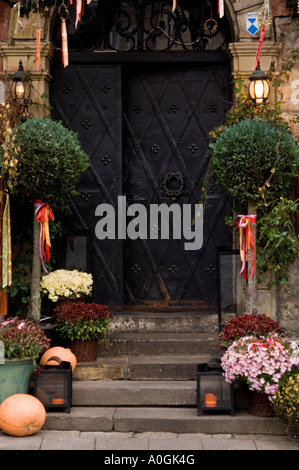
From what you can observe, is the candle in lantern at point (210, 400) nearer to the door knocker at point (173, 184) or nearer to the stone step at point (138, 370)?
the stone step at point (138, 370)

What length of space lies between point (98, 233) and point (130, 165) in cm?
89

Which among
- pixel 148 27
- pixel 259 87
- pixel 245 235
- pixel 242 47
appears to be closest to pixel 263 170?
pixel 245 235

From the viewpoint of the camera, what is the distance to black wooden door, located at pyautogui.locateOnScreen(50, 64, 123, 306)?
824 centimetres

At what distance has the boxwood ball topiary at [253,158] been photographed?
22.3 feet

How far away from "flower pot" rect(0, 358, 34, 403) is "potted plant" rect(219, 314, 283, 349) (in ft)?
5.85

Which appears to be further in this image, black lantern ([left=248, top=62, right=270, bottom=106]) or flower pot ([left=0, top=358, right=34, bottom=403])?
black lantern ([left=248, top=62, right=270, bottom=106])

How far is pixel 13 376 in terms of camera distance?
6328 millimetres

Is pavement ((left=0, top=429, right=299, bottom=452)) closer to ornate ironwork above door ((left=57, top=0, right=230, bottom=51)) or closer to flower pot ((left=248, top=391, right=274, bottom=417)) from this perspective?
flower pot ((left=248, top=391, right=274, bottom=417))

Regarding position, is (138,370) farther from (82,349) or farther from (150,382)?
(82,349)

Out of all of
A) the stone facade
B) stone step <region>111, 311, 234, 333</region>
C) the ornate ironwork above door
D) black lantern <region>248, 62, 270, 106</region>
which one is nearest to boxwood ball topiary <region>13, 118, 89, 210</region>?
the stone facade

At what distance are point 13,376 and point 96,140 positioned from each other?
308cm

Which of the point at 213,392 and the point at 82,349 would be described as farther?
the point at 82,349

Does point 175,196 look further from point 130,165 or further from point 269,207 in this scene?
point 269,207

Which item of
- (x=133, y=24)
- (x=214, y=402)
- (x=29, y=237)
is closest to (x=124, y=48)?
(x=133, y=24)
